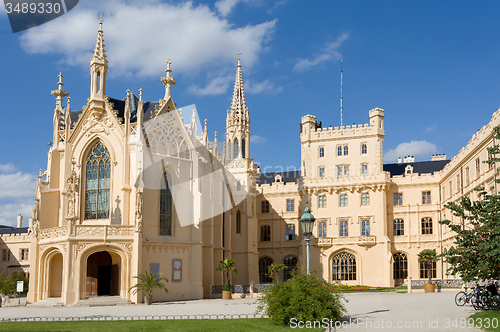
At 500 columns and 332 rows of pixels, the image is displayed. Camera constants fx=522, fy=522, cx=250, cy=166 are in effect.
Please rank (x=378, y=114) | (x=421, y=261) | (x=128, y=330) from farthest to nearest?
(x=378, y=114) → (x=421, y=261) → (x=128, y=330)

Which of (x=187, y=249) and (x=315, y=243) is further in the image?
(x=315, y=243)

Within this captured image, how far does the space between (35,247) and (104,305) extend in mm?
7872

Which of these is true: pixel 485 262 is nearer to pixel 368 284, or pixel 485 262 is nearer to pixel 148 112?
pixel 148 112

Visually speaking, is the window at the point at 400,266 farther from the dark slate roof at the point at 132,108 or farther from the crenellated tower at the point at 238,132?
the dark slate roof at the point at 132,108

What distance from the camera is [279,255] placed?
6212 cm

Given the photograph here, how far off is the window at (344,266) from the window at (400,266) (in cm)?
457

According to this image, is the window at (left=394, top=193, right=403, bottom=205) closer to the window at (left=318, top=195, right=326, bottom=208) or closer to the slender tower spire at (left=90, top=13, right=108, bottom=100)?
the window at (left=318, top=195, right=326, bottom=208)

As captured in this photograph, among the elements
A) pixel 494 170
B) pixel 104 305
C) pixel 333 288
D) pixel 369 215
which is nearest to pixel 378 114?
pixel 369 215

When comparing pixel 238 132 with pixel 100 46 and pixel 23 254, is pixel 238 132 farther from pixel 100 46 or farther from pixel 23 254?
pixel 23 254

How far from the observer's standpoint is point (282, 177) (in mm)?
69688

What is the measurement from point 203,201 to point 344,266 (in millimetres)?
22042

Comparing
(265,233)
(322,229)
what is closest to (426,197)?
(322,229)

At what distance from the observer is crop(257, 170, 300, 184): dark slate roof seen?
226ft

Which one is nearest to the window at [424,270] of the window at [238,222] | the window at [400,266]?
the window at [400,266]
